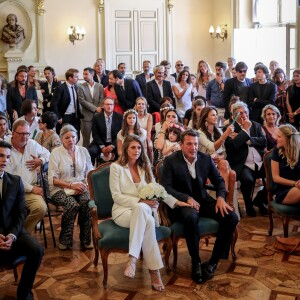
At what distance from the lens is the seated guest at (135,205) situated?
4008 millimetres

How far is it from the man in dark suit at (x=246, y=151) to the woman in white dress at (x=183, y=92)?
2.07 metres

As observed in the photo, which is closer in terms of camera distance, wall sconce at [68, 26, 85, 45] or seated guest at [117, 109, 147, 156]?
seated guest at [117, 109, 147, 156]

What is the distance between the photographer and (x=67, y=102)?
7.60 m

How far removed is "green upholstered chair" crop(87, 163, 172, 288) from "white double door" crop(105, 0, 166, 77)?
8.51 meters

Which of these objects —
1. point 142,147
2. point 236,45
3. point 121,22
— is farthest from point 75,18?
point 142,147

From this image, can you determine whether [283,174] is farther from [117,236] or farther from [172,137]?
[117,236]

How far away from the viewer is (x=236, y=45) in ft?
38.1

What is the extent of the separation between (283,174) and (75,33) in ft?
27.5

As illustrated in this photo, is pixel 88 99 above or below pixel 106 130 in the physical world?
above

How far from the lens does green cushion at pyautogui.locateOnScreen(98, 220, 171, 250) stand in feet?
13.3

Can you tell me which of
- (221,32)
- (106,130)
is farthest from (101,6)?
(106,130)

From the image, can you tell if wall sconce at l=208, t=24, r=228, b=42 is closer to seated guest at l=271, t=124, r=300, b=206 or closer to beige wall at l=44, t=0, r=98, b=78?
beige wall at l=44, t=0, r=98, b=78

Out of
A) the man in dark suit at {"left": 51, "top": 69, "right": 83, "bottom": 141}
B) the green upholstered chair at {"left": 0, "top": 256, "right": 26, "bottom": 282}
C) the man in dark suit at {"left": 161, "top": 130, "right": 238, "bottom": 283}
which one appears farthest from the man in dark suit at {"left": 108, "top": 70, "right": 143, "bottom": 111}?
the green upholstered chair at {"left": 0, "top": 256, "right": 26, "bottom": 282}

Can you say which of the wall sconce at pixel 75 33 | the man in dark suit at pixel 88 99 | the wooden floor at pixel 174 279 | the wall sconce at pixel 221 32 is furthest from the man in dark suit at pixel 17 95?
the wall sconce at pixel 221 32
